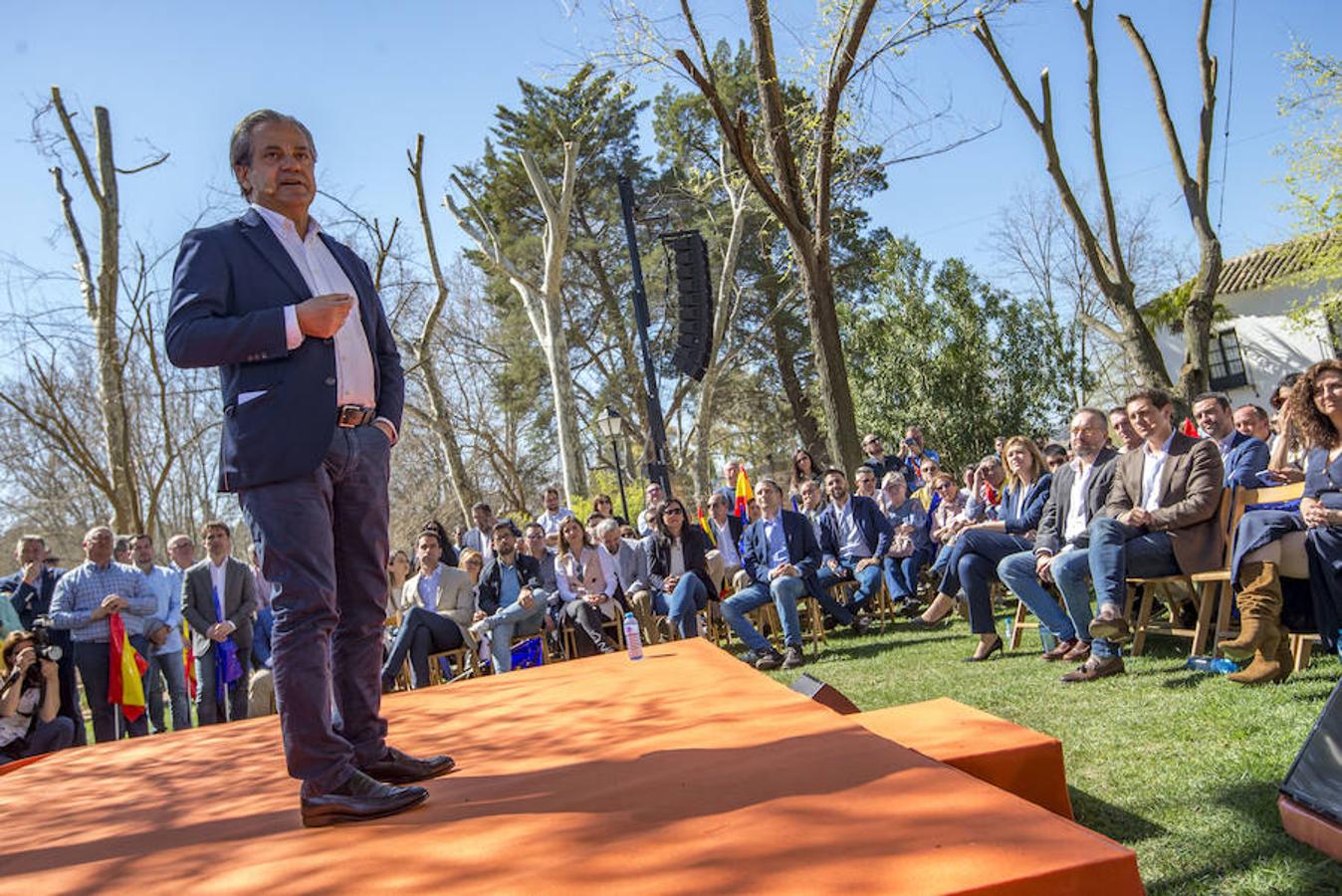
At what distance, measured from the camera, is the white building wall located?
31.3 m

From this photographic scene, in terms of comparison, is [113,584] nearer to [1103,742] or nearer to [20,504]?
[1103,742]

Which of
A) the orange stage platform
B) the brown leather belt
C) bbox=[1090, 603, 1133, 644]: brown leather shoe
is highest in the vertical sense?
the brown leather belt

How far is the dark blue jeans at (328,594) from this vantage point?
2.18 m

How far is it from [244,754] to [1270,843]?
3.06m

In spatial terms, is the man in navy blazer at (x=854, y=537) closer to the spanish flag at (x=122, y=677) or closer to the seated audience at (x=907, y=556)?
the seated audience at (x=907, y=556)

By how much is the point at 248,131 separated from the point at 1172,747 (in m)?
3.42

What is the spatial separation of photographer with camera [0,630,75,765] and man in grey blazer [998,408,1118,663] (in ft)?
18.8

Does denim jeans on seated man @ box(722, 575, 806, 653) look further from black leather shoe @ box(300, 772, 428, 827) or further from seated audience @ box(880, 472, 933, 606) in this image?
black leather shoe @ box(300, 772, 428, 827)

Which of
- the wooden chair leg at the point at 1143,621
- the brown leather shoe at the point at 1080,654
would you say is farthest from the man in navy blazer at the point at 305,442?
the wooden chair leg at the point at 1143,621

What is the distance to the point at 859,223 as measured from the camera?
997 inches

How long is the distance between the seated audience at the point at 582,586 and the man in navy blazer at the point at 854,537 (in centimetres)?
193

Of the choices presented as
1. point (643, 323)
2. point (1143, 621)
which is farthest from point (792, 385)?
point (1143, 621)

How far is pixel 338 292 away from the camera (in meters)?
2.50

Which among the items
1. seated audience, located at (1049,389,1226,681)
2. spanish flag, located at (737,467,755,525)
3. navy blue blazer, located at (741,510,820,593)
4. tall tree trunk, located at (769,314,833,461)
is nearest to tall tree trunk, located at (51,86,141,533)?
spanish flag, located at (737,467,755,525)
